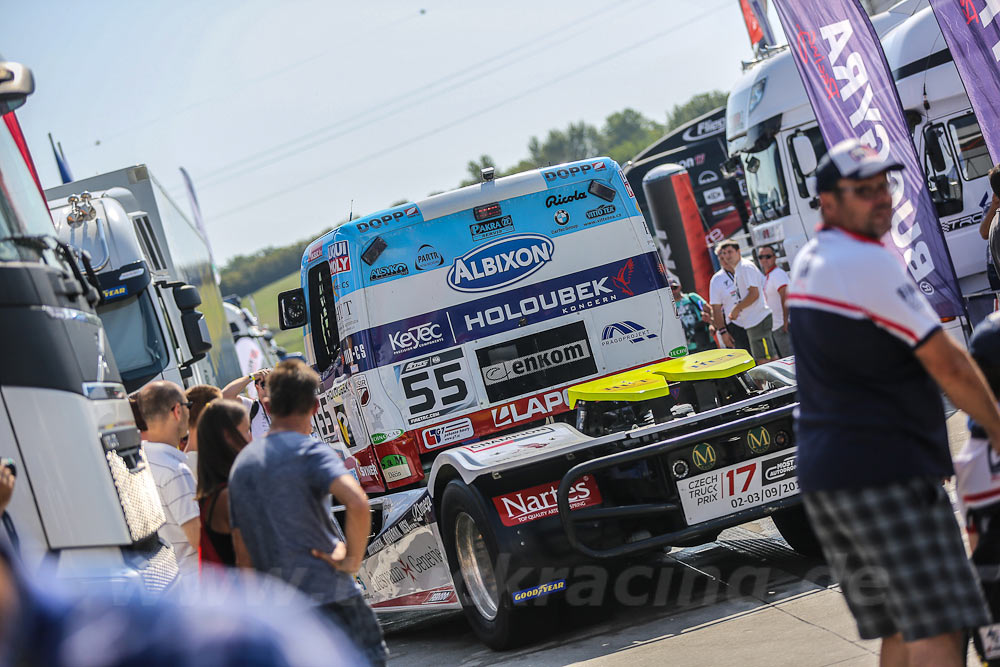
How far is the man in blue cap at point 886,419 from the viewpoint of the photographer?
3.27m

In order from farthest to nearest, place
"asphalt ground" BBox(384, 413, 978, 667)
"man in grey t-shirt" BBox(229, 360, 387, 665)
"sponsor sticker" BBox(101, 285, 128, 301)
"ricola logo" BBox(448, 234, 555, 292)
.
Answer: "sponsor sticker" BBox(101, 285, 128, 301)
"ricola logo" BBox(448, 234, 555, 292)
"asphalt ground" BBox(384, 413, 978, 667)
"man in grey t-shirt" BBox(229, 360, 387, 665)

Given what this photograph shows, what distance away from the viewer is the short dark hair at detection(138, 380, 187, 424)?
5.18 metres

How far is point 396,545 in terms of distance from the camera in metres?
7.15

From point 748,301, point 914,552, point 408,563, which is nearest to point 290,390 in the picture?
point 914,552

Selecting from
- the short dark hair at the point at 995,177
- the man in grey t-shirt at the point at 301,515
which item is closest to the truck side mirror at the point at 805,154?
the short dark hair at the point at 995,177

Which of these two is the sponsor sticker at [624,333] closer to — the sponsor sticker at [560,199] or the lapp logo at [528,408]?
the lapp logo at [528,408]

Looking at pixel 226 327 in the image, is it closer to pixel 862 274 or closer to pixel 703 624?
pixel 703 624

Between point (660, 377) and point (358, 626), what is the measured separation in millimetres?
3117

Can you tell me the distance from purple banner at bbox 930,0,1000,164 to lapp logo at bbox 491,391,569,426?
13.4 feet

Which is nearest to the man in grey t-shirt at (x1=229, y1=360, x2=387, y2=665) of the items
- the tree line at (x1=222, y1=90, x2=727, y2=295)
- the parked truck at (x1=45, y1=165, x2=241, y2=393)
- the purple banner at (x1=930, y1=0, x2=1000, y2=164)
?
the parked truck at (x1=45, y1=165, x2=241, y2=393)

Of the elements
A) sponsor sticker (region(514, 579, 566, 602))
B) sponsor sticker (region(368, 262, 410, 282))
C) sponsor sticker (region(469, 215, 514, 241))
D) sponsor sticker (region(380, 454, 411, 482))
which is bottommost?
sponsor sticker (region(514, 579, 566, 602))

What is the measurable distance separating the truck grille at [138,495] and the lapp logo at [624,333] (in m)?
3.82

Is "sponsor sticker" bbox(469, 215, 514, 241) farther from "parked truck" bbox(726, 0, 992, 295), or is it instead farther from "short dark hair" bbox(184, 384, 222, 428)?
"parked truck" bbox(726, 0, 992, 295)

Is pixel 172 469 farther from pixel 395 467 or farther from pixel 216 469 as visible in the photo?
pixel 395 467
